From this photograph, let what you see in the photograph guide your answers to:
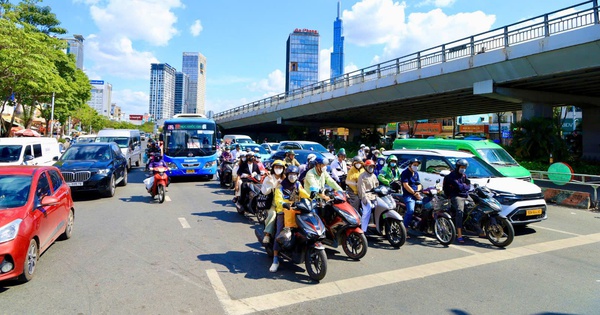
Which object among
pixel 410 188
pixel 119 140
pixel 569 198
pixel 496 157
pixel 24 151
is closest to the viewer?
pixel 410 188

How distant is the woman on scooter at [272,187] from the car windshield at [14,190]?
3296mm

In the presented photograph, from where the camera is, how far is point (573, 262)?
6051 mm

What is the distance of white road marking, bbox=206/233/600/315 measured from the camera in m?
4.29

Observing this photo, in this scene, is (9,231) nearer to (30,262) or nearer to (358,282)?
(30,262)

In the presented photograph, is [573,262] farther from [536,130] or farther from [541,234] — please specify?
[536,130]

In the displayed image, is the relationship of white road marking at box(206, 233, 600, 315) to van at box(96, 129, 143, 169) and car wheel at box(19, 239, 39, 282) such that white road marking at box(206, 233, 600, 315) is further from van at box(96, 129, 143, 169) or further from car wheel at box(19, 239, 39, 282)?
van at box(96, 129, 143, 169)

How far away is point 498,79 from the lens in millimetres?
18641

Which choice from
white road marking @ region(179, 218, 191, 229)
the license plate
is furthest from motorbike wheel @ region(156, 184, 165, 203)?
the license plate

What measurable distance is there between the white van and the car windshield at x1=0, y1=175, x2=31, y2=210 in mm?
7106

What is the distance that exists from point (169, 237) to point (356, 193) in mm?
3664

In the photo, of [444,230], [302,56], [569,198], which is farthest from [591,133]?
[302,56]

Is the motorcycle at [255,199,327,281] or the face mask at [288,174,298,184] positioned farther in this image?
the face mask at [288,174,298,184]

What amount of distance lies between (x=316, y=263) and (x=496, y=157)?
30.0ft

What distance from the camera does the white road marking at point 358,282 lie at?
14.1ft
